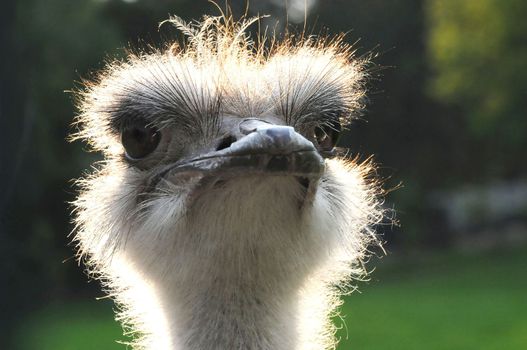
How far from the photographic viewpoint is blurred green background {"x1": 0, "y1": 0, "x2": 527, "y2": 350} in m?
8.43

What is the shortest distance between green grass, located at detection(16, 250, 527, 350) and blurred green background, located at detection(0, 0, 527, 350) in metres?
0.04

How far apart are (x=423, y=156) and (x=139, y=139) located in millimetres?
18985

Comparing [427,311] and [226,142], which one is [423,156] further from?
[226,142]

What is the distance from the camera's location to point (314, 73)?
89.2 inches

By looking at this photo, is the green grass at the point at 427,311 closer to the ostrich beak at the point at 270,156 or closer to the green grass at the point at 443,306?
the green grass at the point at 443,306

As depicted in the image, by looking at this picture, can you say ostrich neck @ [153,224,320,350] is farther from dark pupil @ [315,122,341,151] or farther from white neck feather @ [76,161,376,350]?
dark pupil @ [315,122,341,151]

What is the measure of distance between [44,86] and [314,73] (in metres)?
6.39

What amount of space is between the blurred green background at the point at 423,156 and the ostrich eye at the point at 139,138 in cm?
462

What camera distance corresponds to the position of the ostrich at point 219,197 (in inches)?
78.5

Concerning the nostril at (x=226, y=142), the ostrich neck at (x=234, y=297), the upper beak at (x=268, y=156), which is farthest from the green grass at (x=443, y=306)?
the upper beak at (x=268, y=156)

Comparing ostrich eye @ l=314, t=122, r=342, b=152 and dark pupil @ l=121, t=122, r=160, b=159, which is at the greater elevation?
ostrich eye @ l=314, t=122, r=342, b=152

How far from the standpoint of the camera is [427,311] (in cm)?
1608

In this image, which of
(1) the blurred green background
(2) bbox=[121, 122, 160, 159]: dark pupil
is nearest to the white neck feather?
(2) bbox=[121, 122, 160, 159]: dark pupil

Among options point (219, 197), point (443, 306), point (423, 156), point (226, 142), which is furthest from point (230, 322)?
point (423, 156)
